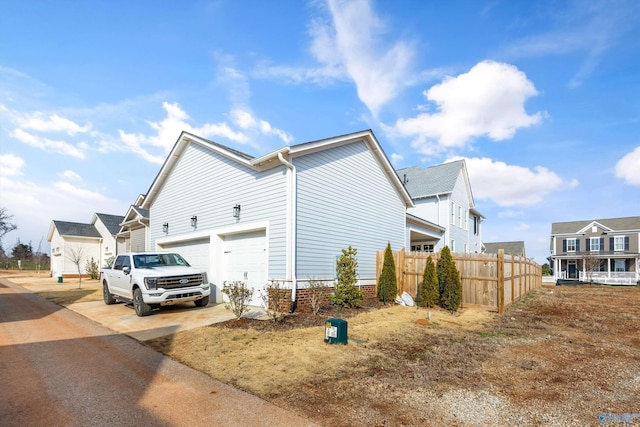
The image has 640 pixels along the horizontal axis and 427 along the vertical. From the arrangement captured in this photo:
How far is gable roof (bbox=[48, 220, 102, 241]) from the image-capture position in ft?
99.5

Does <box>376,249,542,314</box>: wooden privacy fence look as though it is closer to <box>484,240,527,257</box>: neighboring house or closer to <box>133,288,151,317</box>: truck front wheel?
<box>133,288,151,317</box>: truck front wheel

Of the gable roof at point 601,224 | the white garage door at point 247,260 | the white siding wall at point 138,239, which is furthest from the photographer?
the gable roof at point 601,224

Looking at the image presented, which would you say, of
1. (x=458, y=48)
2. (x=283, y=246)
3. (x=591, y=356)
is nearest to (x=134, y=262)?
(x=283, y=246)

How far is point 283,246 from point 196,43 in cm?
743

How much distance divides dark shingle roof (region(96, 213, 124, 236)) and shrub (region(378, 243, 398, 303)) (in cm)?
2578

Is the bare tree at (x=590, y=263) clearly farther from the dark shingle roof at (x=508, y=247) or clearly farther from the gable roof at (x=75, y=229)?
the gable roof at (x=75, y=229)

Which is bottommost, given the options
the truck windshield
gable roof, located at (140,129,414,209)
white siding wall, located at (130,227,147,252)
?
the truck windshield

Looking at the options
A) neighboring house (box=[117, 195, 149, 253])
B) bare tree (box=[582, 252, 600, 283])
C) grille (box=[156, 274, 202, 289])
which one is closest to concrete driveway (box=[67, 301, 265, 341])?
grille (box=[156, 274, 202, 289])

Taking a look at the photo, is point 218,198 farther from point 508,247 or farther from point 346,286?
point 508,247

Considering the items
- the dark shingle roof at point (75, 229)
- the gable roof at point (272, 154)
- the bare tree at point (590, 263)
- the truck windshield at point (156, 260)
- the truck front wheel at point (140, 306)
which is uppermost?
the gable roof at point (272, 154)

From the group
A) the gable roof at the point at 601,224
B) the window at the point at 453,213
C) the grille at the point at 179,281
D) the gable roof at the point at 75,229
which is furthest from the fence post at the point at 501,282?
the gable roof at the point at 601,224

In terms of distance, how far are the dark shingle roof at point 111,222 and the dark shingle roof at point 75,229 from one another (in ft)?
5.47

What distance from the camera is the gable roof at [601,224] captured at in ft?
118

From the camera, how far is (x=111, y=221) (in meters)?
31.6
